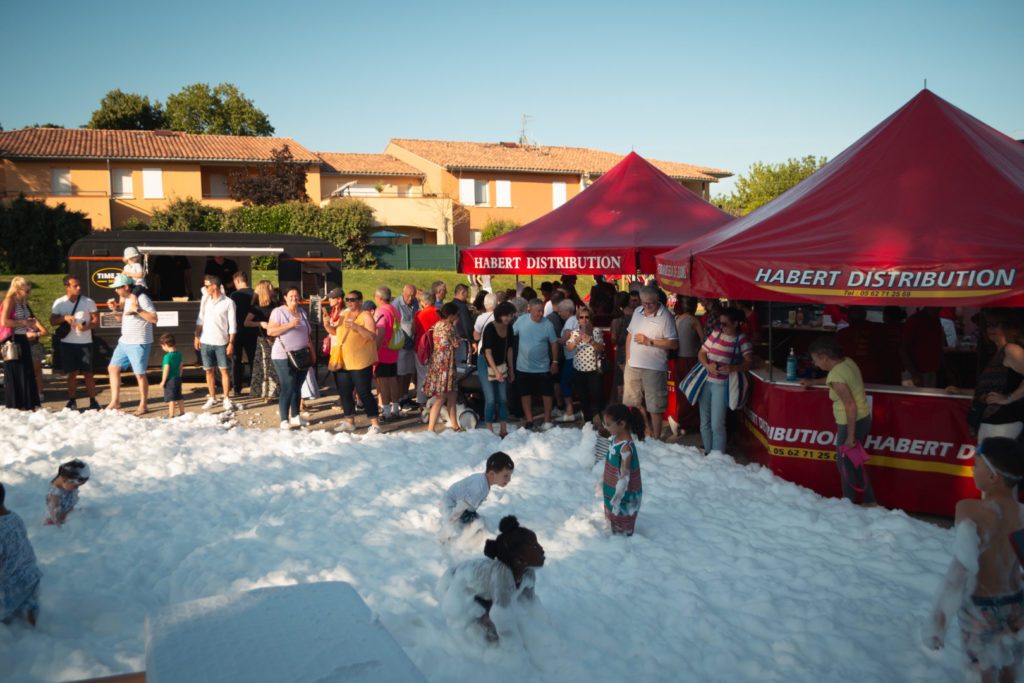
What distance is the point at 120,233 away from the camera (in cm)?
1333

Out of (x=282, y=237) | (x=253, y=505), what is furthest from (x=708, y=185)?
(x=253, y=505)

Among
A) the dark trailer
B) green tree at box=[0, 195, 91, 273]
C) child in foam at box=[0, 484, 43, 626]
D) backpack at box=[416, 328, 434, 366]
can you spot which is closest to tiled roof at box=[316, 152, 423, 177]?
green tree at box=[0, 195, 91, 273]

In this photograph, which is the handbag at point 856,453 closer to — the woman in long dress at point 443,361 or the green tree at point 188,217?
the woman in long dress at point 443,361

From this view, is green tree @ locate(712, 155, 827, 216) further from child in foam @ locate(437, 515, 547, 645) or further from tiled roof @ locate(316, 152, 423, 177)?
child in foam @ locate(437, 515, 547, 645)

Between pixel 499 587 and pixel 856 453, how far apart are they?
4107 millimetres

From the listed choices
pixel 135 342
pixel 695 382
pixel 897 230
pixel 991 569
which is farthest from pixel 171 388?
pixel 991 569

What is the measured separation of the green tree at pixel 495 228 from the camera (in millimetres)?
41256

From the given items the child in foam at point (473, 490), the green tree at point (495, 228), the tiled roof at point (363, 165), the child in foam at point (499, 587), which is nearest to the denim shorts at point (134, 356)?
the child in foam at point (473, 490)

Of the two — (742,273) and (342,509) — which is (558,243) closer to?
(742,273)

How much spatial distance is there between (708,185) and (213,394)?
4567cm

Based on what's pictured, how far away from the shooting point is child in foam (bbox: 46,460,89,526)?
6.30 metres

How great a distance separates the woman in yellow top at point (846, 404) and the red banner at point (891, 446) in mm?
294

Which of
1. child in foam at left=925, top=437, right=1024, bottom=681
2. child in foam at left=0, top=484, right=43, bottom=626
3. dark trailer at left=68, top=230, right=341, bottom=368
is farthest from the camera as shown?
dark trailer at left=68, top=230, right=341, bottom=368

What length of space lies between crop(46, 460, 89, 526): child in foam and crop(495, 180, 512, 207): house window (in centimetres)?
3999
